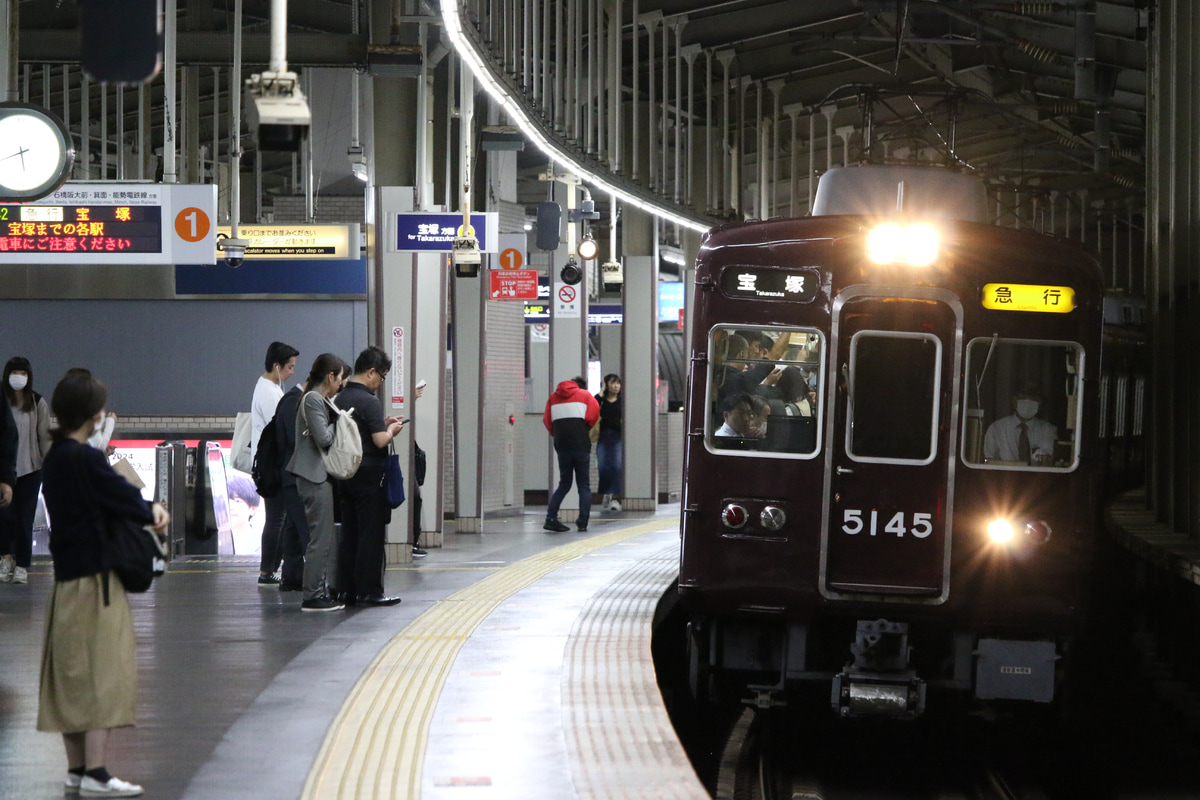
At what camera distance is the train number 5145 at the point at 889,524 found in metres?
7.48

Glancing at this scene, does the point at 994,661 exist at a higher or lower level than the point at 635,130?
lower

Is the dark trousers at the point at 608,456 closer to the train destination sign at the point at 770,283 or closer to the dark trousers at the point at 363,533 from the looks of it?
the dark trousers at the point at 363,533

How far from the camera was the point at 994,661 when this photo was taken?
24.5 feet

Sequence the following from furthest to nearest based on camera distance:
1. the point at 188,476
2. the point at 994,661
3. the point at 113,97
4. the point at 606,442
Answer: the point at 113,97 → the point at 606,442 → the point at 188,476 → the point at 994,661

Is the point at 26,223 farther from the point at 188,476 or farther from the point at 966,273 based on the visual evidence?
the point at 966,273

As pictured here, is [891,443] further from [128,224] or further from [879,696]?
[128,224]

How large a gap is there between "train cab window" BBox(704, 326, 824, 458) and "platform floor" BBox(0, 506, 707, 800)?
50.0 inches

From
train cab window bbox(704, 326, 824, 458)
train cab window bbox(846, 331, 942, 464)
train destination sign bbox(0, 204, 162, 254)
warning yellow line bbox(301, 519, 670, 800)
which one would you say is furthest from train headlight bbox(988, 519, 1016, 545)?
train destination sign bbox(0, 204, 162, 254)

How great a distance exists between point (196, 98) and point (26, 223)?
Answer: 7862 mm

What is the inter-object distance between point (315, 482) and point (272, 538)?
207 centimetres

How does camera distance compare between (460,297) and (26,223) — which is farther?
(460,297)

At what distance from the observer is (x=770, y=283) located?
304 inches

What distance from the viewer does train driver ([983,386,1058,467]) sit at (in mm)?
7512

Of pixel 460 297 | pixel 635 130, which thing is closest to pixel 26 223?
pixel 460 297
